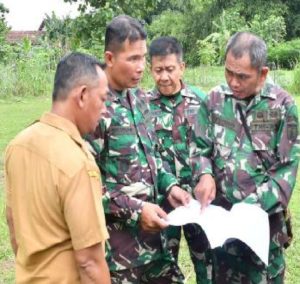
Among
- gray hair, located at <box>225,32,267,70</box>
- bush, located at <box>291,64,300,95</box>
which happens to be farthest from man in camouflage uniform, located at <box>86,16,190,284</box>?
bush, located at <box>291,64,300,95</box>

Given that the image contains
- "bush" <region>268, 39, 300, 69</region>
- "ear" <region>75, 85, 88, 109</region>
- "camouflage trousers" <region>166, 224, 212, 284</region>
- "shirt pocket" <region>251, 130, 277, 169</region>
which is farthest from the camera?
"bush" <region>268, 39, 300, 69</region>

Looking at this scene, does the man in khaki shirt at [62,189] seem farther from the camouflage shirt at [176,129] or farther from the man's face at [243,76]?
the camouflage shirt at [176,129]

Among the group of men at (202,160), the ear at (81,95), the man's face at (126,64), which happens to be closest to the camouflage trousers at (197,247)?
the group of men at (202,160)

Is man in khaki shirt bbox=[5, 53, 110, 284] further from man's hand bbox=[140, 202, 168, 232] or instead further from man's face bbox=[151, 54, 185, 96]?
man's face bbox=[151, 54, 185, 96]

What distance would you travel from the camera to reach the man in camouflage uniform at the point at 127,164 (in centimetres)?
275

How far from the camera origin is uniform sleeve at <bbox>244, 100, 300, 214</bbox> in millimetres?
2682

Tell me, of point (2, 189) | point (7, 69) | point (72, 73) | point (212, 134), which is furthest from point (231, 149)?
point (7, 69)

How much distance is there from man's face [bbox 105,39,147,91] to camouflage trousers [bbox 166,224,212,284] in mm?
950

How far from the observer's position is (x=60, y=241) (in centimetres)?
196

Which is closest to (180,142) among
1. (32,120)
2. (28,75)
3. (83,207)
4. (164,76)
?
(164,76)

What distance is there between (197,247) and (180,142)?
0.64 metres

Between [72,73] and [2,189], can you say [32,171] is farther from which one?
[2,189]

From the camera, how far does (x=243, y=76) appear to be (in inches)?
105

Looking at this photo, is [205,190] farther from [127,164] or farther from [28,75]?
[28,75]
